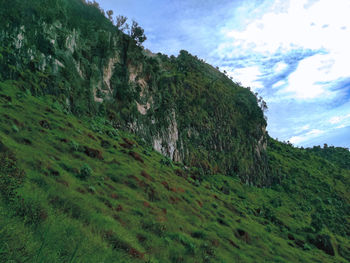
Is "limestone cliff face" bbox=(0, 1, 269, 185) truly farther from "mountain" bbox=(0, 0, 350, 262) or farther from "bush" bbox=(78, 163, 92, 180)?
"bush" bbox=(78, 163, 92, 180)

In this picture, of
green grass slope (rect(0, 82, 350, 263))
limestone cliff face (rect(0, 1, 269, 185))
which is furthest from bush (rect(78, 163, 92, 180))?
limestone cliff face (rect(0, 1, 269, 185))

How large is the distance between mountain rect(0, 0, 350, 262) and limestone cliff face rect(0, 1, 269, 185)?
0.27 meters

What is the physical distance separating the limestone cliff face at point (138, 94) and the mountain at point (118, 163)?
27cm

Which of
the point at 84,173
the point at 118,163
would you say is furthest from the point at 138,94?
the point at 84,173

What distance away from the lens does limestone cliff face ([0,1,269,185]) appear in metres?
34.0

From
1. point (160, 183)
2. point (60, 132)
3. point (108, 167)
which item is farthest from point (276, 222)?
point (60, 132)

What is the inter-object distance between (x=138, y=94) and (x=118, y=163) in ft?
105

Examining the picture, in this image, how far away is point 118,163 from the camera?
28453mm

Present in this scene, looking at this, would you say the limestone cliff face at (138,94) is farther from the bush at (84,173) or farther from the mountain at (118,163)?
the bush at (84,173)

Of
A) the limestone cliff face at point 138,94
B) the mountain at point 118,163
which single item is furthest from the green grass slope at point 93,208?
the limestone cliff face at point 138,94

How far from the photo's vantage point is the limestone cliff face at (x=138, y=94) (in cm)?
3403

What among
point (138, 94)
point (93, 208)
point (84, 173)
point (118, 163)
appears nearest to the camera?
point (93, 208)

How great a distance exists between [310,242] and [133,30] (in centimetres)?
7576

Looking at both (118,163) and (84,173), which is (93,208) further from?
(118,163)
